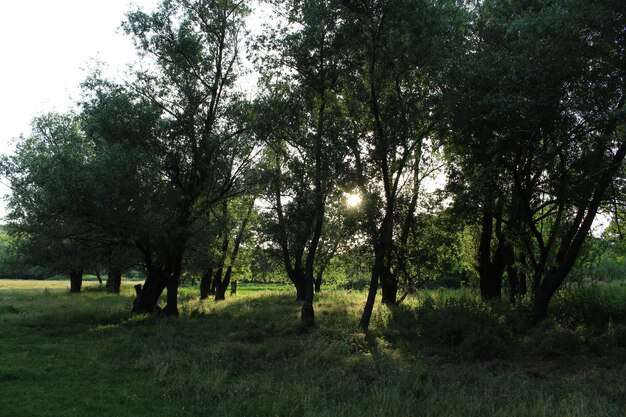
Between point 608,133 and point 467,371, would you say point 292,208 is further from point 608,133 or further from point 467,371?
point 608,133

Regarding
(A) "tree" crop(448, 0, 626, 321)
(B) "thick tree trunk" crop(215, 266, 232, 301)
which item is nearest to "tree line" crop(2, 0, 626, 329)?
(A) "tree" crop(448, 0, 626, 321)

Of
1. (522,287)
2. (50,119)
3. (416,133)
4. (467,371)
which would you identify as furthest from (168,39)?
(522,287)

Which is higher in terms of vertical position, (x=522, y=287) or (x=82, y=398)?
(x=522, y=287)

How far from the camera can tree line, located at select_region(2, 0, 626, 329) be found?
14203mm

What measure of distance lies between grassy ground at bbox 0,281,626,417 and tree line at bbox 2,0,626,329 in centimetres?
221

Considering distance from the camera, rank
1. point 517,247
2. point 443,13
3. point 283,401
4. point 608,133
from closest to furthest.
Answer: point 283,401, point 608,133, point 443,13, point 517,247

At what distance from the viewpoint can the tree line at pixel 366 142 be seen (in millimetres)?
14203

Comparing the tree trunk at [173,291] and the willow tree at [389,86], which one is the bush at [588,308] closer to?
the willow tree at [389,86]

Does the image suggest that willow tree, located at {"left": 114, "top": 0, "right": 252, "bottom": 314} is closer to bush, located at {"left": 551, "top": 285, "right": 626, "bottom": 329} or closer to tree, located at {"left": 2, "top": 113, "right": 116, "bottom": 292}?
tree, located at {"left": 2, "top": 113, "right": 116, "bottom": 292}

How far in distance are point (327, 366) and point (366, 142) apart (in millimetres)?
9565

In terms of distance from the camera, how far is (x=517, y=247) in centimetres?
2091

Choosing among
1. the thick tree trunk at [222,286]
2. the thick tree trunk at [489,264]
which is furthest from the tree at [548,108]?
the thick tree trunk at [222,286]

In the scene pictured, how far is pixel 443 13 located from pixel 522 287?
16645 mm

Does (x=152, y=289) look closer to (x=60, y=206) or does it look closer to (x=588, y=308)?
(x=60, y=206)
